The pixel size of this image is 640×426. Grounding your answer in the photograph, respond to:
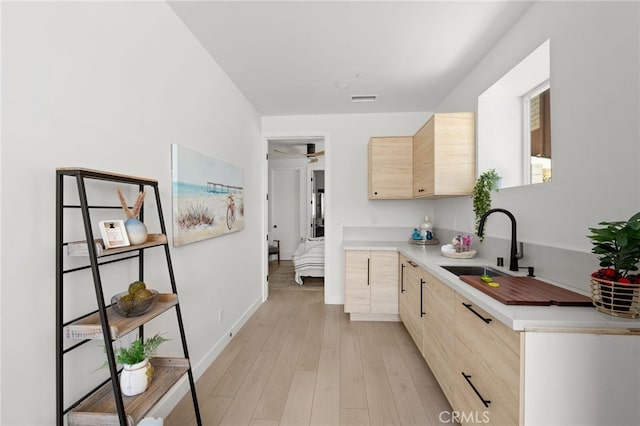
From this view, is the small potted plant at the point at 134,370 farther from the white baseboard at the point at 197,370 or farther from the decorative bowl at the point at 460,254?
the decorative bowl at the point at 460,254

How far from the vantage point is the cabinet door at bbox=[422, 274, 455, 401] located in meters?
1.78

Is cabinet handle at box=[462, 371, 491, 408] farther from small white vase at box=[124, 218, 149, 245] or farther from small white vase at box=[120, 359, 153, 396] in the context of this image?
small white vase at box=[124, 218, 149, 245]

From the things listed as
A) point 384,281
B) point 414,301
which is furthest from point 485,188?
point 384,281

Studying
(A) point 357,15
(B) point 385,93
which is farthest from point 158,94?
(B) point 385,93

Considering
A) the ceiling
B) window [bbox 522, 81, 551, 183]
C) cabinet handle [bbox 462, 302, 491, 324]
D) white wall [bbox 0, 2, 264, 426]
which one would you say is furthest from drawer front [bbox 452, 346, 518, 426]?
the ceiling

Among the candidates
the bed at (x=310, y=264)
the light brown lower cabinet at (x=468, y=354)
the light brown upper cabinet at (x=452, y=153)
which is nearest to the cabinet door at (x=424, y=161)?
the light brown upper cabinet at (x=452, y=153)

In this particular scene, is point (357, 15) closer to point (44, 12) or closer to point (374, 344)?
point (44, 12)

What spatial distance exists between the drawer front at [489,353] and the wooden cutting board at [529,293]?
0.35 ft

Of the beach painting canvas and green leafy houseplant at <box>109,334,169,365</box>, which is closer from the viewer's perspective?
green leafy houseplant at <box>109,334,169,365</box>

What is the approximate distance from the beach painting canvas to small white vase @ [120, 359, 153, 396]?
2.66 ft

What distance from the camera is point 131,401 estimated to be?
124 centimetres

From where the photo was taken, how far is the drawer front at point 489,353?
1117mm

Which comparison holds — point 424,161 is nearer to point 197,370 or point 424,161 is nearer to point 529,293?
point 529,293

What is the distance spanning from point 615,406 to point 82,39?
2545mm
